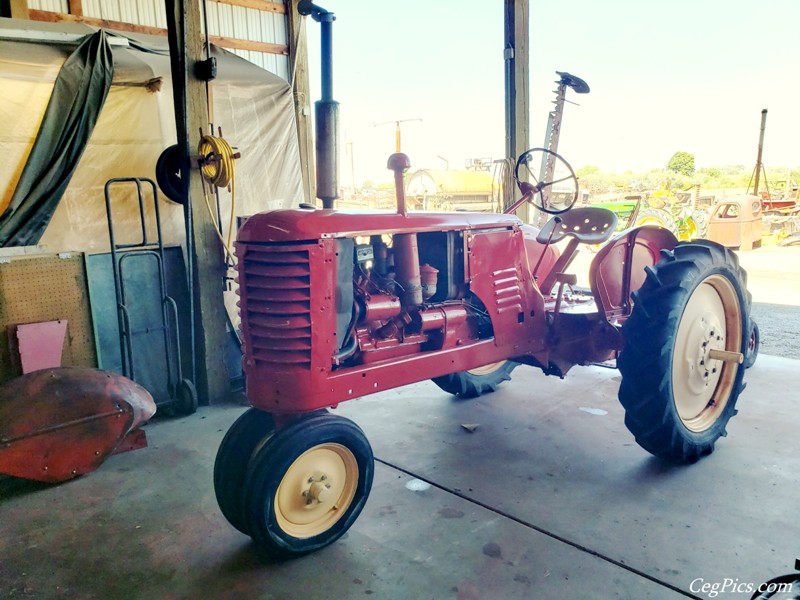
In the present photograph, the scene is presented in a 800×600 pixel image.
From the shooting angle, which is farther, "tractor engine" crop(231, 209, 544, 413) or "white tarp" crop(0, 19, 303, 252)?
"white tarp" crop(0, 19, 303, 252)

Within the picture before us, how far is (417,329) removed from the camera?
2258 mm

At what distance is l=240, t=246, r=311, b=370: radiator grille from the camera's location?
188 centimetres

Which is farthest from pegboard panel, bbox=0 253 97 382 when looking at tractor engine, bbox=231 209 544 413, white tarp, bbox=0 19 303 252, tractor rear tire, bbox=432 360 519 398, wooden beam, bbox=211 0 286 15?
wooden beam, bbox=211 0 286 15

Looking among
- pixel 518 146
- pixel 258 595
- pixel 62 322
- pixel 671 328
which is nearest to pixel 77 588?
pixel 258 595

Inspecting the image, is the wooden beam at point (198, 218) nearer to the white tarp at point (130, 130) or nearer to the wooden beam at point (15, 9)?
the white tarp at point (130, 130)

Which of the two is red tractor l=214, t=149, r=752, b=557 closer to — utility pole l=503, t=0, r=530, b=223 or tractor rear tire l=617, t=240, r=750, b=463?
tractor rear tire l=617, t=240, r=750, b=463

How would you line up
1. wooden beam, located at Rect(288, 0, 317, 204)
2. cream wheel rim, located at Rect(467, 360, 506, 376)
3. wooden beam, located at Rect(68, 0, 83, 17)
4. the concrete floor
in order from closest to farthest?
the concrete floor < cream wheel rim, located at Rect(467, 360, 506, 376) < wooden beam, located at Rect(68, 0, 83, 17) < wooden beam, located at Rect(288, 0, 317, 204)

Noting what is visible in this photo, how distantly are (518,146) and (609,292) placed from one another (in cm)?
206

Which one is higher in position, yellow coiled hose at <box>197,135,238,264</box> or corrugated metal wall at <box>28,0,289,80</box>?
corrugated metal wall at <box>28,0,289,80</box>

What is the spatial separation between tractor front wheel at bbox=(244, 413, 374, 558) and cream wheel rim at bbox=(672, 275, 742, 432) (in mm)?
A: 1401

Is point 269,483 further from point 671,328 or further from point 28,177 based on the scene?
point 28,177

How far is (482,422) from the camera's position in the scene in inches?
119

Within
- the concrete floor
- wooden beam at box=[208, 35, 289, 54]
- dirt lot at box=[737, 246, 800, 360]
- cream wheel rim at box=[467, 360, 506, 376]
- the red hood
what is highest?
wooden beam at box=[208, 35, 289, 54]

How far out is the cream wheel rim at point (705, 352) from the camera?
2.51 metres
